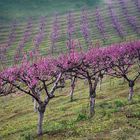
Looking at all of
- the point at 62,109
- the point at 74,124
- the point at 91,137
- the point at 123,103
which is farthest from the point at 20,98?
the point at 91,137

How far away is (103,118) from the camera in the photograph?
4450cm

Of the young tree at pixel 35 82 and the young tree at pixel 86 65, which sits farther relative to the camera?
the young tree at pixel 86 65

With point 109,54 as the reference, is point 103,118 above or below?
below

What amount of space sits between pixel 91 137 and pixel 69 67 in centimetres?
1763

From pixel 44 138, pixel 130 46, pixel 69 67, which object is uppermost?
pixel 130 46

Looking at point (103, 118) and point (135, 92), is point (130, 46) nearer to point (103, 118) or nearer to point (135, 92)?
point (135, 92)

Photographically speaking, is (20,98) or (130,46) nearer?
(130,46)

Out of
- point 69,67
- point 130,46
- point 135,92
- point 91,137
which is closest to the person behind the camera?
point 91,137

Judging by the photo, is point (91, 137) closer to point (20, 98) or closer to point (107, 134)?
point (107, 134)

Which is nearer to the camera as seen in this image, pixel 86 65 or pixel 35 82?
pixel 35 82

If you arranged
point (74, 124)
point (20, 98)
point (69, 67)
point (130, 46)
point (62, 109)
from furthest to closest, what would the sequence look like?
point (20, 98)
point (130, 46)
point (62, 109)
point (69, 67)
point (74, 124)

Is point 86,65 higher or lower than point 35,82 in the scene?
higher

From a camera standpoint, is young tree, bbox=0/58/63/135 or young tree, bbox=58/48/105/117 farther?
young tree, bbox=58/48/105/117

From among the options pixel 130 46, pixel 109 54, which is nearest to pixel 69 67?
pixel 109 54
